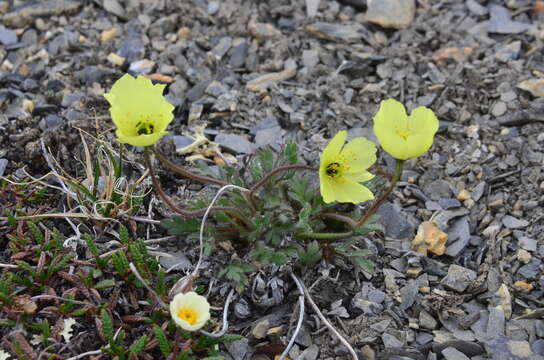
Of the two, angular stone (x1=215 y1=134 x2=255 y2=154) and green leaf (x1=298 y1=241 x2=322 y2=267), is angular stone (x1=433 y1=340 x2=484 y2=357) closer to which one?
green leaf (x1=298 y1=241 x2=322 y2=267)

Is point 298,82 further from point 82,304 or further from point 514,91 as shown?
point 82,304

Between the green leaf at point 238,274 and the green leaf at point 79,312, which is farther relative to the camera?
the green leaf at point 238,274

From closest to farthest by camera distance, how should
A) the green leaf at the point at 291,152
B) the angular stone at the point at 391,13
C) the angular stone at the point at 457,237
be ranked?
1. the green leaf at the point at 291,152
2. the angular stone at the point at 457,237
3. the angular stone at the point at 391,13

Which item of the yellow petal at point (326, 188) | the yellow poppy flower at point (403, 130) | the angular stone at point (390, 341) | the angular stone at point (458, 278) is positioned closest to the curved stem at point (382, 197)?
the yellow poppy flower at point (403, 130)

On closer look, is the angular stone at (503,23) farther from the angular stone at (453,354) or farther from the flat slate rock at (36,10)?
the flat slate rock at (36,10)

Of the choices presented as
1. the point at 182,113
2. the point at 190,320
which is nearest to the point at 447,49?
the point at 182,113

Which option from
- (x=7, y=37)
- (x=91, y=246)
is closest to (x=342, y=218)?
(x=91, y=246)

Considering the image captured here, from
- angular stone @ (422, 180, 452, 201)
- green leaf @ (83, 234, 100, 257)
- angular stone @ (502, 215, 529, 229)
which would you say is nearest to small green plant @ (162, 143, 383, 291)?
green leaf @ (83, 234, 100, 257)

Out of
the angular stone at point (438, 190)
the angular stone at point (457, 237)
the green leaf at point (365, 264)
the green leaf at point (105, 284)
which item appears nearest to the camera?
the green leaf at point (105, 284)
